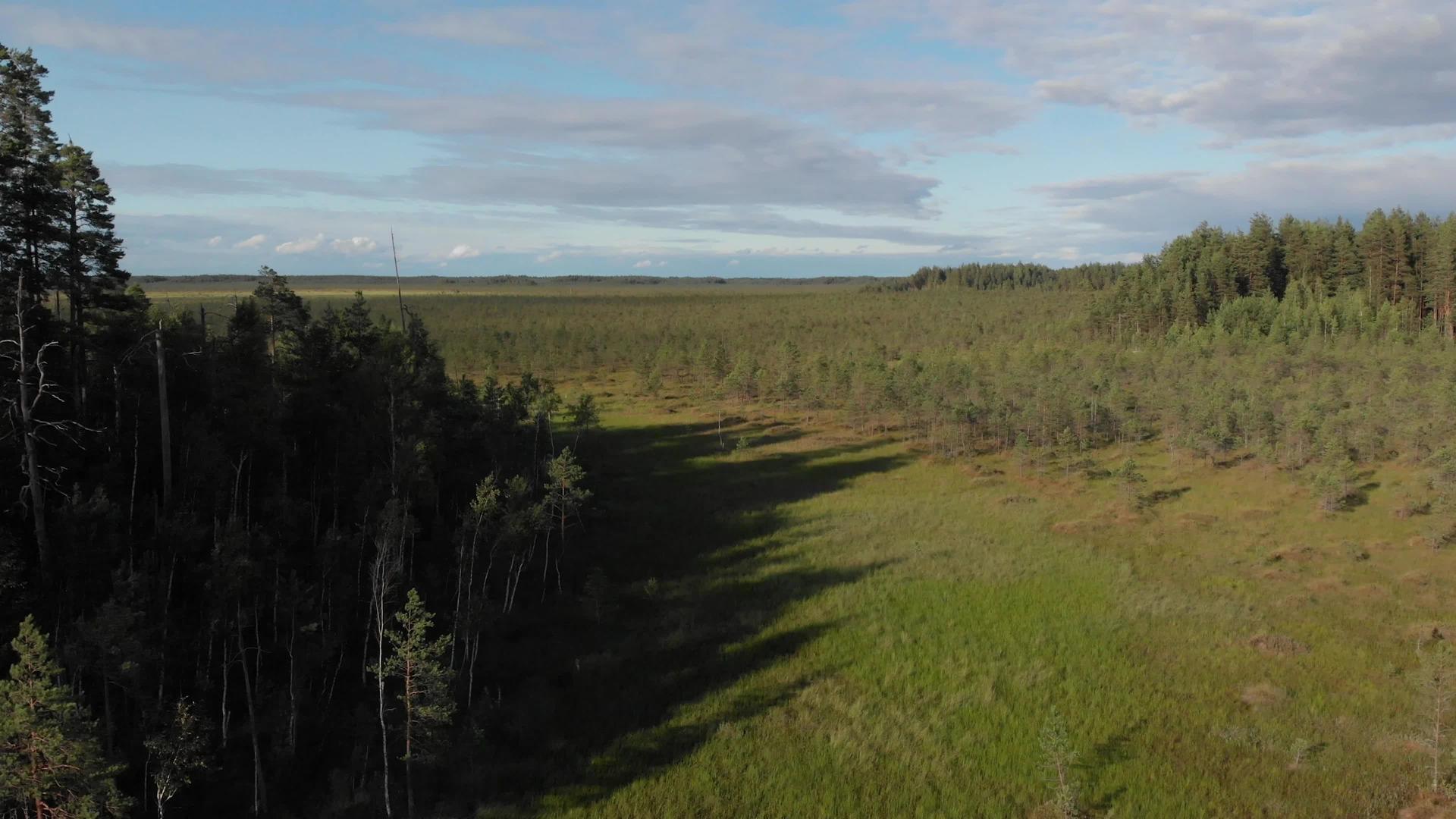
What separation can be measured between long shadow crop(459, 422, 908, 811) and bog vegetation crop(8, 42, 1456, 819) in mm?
195

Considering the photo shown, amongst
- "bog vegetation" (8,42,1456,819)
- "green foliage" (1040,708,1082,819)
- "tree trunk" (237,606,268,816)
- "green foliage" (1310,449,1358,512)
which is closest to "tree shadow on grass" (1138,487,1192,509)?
"bog vegetation" (8,42,1456,819)

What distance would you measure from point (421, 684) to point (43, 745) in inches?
321

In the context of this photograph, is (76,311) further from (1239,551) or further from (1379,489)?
(1379,489)

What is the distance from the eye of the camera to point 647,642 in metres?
32.9

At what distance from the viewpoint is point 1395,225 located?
102750 mm

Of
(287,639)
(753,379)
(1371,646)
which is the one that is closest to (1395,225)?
(753,379)

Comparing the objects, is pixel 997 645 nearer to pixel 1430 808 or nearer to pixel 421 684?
pixel 1430 808

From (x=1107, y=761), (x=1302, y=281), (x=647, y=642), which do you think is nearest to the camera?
(x=1107, y=761)

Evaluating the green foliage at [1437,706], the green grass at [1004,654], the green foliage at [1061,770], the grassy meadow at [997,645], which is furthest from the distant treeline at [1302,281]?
the green foliage at [1061,770]

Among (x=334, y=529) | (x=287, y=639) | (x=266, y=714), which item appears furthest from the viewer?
(x=334, y=529)

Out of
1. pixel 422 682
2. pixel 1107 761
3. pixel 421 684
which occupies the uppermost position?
pixel 422 682

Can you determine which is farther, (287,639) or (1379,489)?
(1379,489)

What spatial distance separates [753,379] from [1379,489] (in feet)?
220

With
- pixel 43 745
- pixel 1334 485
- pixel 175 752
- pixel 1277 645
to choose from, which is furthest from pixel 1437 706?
pixel 43 745
